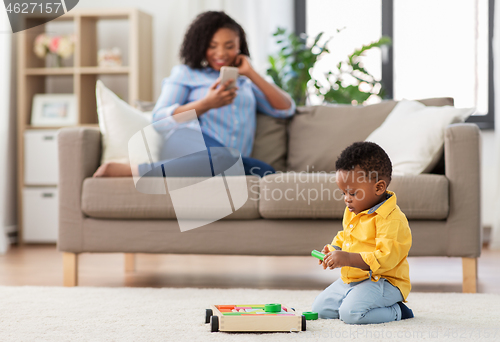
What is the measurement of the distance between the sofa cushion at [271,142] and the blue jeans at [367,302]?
1.07 meters

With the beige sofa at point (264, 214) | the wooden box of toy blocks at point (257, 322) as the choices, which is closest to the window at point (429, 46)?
the beige sofa at point (264, 214)

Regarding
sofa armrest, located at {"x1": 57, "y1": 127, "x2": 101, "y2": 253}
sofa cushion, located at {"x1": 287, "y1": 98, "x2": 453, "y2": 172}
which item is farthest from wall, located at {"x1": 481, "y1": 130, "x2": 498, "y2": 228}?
sofa armrest, located at {"x1": 57, "y1": 127, "x2": 101, "y2": 253}

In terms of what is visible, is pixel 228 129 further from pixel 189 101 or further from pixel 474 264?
pixel 474 264

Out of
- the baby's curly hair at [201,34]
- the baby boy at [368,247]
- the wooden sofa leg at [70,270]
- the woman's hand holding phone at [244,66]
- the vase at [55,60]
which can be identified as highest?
the vase at [55,60]

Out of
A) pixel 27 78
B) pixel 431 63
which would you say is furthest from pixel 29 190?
pixel 431 63

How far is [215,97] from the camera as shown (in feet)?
6.79

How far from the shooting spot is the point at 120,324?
4.25 feet

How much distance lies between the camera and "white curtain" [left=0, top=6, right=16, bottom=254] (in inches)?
124

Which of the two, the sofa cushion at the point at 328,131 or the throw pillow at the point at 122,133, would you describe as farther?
the sofa cushion at the point at 328,131

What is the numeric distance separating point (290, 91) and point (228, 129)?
1.29m

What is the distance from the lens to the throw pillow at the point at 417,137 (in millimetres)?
1930

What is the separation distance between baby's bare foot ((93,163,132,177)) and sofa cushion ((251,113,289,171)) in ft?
2.09

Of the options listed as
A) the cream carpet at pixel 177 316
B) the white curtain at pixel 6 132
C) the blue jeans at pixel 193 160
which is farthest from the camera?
the white curtain at pixel 6 132

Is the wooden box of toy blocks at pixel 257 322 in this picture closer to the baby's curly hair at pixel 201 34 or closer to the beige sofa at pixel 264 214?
the beige sofa at pixel 264 214
